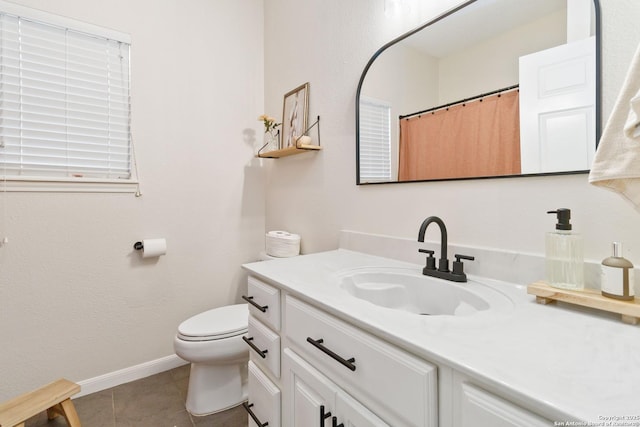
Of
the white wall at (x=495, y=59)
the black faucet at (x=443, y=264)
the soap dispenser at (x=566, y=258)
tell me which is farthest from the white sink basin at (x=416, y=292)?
the white wall at (x=495, y=59)

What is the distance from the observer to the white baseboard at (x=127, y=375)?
166cm

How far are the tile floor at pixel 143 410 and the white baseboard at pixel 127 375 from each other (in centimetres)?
3

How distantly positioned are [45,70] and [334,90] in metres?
1.55

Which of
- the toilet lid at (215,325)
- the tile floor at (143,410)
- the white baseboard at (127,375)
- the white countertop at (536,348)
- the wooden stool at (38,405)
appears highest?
the white countertop at (536,348)

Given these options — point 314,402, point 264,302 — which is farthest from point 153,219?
point 314,402

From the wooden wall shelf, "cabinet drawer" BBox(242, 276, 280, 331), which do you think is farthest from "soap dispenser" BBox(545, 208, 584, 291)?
the wooden wall shelf

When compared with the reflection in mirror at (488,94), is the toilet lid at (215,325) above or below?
below

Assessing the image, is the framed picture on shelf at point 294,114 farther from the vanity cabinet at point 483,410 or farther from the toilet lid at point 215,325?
the vanity cabinet at point 483,410

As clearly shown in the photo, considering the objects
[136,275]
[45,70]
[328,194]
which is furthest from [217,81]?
[136,275]

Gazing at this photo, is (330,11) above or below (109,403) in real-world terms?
above

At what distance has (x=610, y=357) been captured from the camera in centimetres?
48

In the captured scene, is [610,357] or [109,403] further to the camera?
[109,403]

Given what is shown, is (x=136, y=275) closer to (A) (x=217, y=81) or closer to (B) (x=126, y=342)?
(B) (x=126, y=342)

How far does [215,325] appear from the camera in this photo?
5.10 ft
